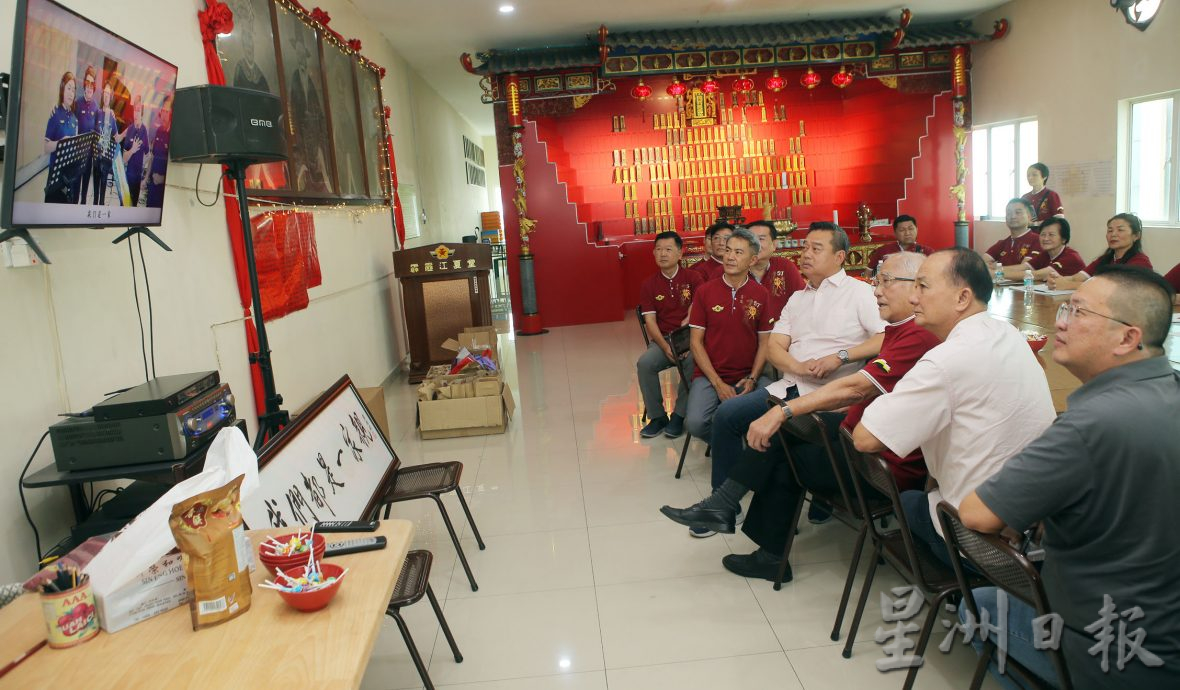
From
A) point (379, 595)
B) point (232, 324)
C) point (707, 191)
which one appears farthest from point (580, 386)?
point (707, 191)

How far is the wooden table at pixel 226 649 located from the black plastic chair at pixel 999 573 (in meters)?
1.29

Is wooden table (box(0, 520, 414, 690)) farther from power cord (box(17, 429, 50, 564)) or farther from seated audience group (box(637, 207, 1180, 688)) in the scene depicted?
seated audience group (box(637, 207, 1180, 688))

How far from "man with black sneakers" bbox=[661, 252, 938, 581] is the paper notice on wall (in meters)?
6.77

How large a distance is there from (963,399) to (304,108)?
469cm

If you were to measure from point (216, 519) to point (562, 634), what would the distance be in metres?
1.62

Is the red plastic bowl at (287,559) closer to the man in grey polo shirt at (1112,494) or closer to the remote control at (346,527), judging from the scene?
the remote control at (346,527)

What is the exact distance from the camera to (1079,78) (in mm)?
8148

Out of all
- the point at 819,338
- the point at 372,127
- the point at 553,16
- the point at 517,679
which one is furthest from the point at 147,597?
the point at 553,16

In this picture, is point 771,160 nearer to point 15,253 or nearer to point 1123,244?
point 1123,244

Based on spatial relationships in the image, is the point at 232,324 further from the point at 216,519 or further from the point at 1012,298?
the point at 1012,298

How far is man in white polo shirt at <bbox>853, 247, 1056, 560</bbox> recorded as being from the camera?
1.98 m

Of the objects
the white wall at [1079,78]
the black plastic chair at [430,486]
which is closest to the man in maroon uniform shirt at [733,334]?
the black plastic chair at [430,486]

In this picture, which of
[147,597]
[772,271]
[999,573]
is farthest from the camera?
[772,271]

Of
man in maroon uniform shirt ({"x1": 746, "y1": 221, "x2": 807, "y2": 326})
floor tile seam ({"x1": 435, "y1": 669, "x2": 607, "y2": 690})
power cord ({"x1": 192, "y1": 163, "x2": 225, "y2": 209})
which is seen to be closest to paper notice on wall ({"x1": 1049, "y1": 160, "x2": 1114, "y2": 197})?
man in maroon uniform shirt ({"x1": 746, "y1": 221, "x2": 807, "y2": 326})
